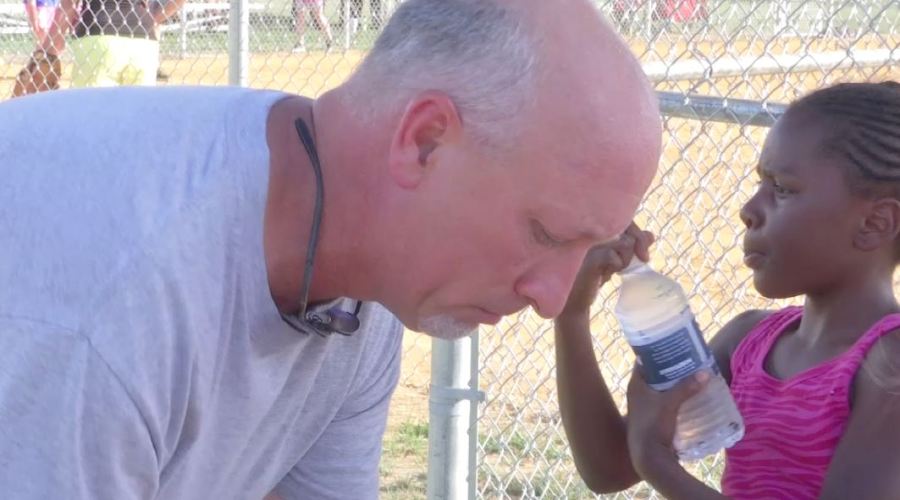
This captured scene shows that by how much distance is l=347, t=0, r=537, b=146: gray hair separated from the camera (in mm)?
1639

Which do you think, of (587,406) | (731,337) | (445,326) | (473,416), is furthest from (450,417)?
(445,326)

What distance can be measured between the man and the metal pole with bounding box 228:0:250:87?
317cm

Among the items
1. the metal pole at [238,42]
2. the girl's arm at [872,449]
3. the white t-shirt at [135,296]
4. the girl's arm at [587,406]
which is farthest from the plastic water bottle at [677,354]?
the metal pole at [238,42]

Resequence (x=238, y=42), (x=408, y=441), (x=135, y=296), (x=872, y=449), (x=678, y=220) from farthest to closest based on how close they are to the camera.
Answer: (x=678, y=220) → (x=408, y=441) → (x=238, y=42) → (x=872, y=449) → (x=135, y=296)

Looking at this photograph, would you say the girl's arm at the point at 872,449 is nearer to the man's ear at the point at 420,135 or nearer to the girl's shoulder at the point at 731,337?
the girl's shoulder at the point at 731,337

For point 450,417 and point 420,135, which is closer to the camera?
point 420,135

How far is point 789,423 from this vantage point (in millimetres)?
2285

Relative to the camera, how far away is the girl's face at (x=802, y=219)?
231cm

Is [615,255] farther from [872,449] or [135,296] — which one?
[135,296]

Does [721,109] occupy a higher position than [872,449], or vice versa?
[721,109]

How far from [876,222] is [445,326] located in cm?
94

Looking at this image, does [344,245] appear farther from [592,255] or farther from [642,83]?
[592,255]

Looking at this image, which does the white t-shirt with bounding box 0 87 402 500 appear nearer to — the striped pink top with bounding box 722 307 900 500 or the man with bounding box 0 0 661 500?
the man with bounding box 0 0 661 500

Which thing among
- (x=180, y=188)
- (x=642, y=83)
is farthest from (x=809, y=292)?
(x=180, y=188)
